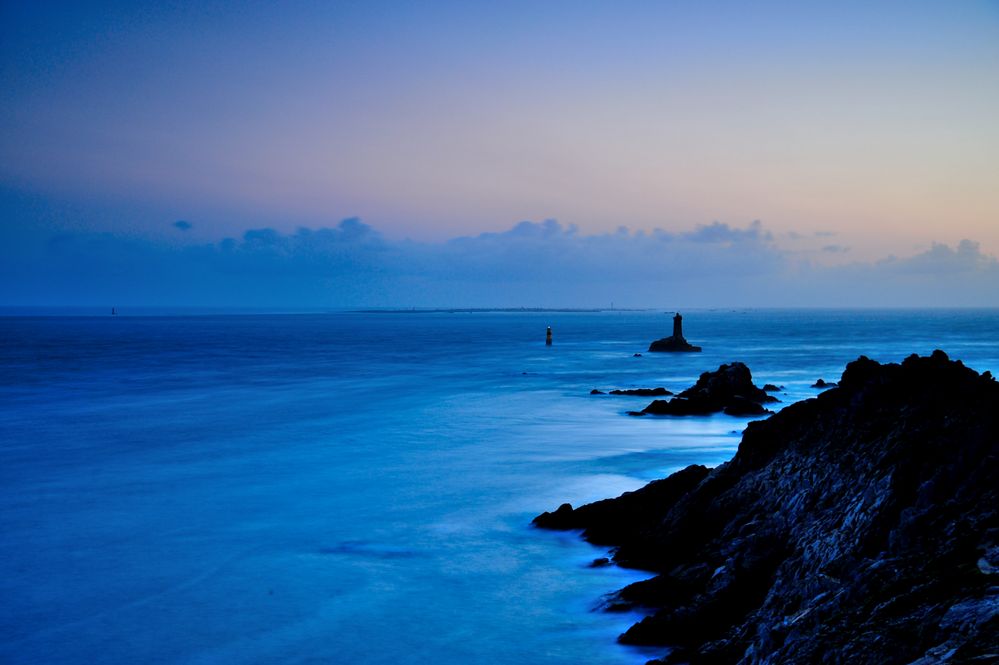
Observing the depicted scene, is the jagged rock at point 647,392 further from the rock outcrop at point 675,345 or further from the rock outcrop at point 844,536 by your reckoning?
the rock outcrop at point 675,345

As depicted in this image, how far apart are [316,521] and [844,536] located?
14.2 meters

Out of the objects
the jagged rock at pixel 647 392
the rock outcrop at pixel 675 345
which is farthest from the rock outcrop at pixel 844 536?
the rock outcrop at pixel 675 345

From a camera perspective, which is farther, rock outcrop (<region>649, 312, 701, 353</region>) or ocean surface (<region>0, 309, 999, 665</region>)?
rock outcrop (<region>649, 312, 701, 353</region>)

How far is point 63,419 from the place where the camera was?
39188mm

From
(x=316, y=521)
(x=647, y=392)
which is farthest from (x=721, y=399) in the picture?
(x=316, y=521)

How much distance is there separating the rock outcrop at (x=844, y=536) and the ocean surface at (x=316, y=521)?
115 centimetres

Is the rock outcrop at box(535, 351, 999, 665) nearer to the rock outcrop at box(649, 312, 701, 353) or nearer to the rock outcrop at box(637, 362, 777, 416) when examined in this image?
the rock outcrop at box(637, 362, 777, 416)

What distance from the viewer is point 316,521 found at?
20.1 metres

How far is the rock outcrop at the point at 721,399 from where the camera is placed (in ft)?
120

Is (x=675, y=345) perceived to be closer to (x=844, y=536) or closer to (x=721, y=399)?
(x=721, y=399)

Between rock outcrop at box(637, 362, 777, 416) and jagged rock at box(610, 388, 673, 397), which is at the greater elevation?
rock outcrop at box(637, 362, 777, 416)

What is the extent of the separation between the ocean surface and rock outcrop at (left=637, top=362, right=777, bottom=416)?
1489 mm

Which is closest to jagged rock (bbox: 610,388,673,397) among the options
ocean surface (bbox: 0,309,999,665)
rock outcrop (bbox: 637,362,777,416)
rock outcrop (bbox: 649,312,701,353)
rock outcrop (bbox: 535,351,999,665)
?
ocean surface (bbox: 0,309,999,665)

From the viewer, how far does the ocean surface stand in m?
13.1
